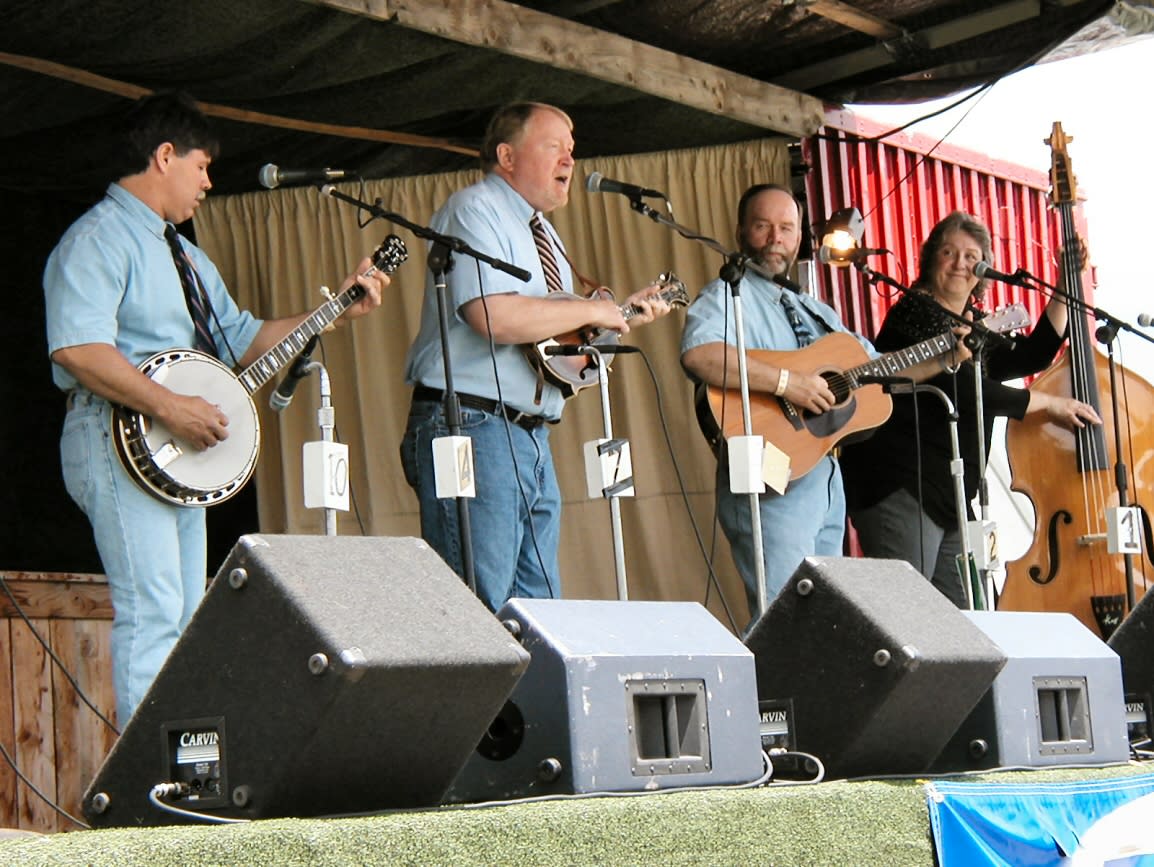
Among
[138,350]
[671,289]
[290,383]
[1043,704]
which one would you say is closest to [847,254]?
[671,289]

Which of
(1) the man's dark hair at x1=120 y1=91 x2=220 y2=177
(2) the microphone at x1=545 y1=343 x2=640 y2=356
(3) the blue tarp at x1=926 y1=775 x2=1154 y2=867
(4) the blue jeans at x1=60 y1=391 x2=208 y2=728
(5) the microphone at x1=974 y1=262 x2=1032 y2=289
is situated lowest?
(3) the blue tarp at x1=926 y1=775 x2=1154 y2=867

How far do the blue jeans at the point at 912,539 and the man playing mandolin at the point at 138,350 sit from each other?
2025mm

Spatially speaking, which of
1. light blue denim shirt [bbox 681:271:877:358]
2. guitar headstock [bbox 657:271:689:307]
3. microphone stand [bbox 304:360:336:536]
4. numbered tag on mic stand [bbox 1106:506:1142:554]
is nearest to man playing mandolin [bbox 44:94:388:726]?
microphone stand [bbox 304:360:336:536]

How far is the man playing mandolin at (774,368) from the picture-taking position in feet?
14.2

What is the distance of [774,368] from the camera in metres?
4.45

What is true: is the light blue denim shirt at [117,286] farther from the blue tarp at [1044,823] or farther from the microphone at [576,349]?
the blue tarp at [1044,823]

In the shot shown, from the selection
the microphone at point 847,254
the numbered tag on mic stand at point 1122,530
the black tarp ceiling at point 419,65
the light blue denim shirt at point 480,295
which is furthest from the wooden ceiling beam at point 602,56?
the numbered tag on mic stand at point 1122,530

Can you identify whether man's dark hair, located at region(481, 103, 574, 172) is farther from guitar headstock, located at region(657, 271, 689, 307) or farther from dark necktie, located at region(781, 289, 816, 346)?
dark necktie, located at region(781, 289, 816, 346)

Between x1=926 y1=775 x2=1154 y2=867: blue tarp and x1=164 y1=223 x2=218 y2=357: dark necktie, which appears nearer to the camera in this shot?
x1=926 y1=775 x2=1154 y2=867: blue tarp

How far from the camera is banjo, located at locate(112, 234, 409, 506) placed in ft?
11.0

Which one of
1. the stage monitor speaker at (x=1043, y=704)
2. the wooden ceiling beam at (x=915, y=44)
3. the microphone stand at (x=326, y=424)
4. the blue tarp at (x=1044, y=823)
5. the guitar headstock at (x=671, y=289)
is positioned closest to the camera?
the blue tarp at (x=1044, y=823)

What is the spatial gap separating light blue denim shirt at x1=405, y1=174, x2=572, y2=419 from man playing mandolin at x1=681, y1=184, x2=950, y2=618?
625mm

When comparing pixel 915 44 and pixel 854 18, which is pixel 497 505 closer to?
pixel 854 18

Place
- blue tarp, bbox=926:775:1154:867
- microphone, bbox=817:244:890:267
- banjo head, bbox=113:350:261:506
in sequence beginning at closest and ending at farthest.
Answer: blue tarp, bbox=926:775:1154:867 < banjo head, bbox=113:350:261:506 < microphone, bbox=817:244:890:267
